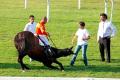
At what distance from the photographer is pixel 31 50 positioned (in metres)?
16.3

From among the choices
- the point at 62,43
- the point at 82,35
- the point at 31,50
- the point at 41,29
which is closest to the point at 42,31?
the point at 41,29

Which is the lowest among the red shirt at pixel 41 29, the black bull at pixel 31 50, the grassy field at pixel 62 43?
the grassy field at pixel 62 43

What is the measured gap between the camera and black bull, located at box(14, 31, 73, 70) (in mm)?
16234

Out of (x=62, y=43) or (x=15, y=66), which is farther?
(x=62, y=43)

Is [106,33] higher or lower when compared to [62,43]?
higher

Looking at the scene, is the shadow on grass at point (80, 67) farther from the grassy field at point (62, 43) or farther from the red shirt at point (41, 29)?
the red shirt at point (41, 29)

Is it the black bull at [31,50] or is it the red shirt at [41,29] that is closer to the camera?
the black bull at [31,50]

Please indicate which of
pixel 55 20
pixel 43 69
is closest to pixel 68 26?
pixel 55 20

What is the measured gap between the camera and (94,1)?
53156 millimetres

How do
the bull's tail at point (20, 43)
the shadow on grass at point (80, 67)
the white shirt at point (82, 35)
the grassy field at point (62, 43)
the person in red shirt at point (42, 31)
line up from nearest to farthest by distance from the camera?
the grassy field at point (62, 43)
the bull's tail at point (20, 43)
the shadow on grass at point (80, 67)
the white shirt at point (82, 35)
the person in red shirt at point (42, 31)

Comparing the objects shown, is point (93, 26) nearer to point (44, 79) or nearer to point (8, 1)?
point (44, 79)

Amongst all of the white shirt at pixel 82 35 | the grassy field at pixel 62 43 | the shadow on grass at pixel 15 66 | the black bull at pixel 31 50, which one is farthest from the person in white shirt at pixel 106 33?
the shadow on grass at pixel 15 66

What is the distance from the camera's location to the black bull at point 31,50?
53.3 ft

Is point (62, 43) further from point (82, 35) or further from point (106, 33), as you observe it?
point (82, 35)
